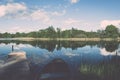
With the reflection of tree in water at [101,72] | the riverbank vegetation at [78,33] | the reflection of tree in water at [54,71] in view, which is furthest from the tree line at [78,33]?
the reflection of tree in water at [54,71]

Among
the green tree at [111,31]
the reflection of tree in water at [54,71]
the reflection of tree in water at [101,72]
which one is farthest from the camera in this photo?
the green tree at [111,31]

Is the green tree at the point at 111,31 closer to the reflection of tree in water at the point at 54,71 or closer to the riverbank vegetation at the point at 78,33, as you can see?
the riverbank vegetation at the point at 78,33

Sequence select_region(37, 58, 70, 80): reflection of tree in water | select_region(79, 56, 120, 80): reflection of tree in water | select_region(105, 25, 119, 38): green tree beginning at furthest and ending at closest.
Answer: select_region(105, 25, 119, 38): green tree
select_region(79, 56, 120, 80): reflection of tree in water
select_region(37, 58, 70, 80): reflection of tree in water

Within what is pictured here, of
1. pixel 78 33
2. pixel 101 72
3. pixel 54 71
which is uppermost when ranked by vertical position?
pixel 78 33

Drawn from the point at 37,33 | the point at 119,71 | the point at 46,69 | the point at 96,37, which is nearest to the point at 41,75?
the point at 46,69

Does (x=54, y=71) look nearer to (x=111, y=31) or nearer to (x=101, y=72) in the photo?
(x=101, y=72)

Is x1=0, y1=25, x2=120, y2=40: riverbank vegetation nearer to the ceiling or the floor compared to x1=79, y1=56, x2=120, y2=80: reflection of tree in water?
nearer to the ceiling

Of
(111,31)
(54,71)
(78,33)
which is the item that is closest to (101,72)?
(54,71)

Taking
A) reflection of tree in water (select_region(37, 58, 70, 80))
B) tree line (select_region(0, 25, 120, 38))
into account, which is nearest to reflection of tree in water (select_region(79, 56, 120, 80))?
reflection of tree in water (select_region(37, 58, 70, 80))

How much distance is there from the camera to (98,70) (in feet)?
63.3

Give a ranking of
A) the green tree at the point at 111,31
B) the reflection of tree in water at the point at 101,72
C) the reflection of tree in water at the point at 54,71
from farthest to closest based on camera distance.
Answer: the green tree at the point at 111,31, the reflection of tree in water at the point at 101,72, the reflection of tree in water at the point at 54,71

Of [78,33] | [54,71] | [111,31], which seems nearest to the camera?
[54,71]

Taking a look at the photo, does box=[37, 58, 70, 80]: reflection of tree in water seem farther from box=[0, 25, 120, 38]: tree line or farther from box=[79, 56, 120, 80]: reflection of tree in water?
box=[0, 25, 120, 38]: tree line

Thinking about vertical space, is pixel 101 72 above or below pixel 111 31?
below
